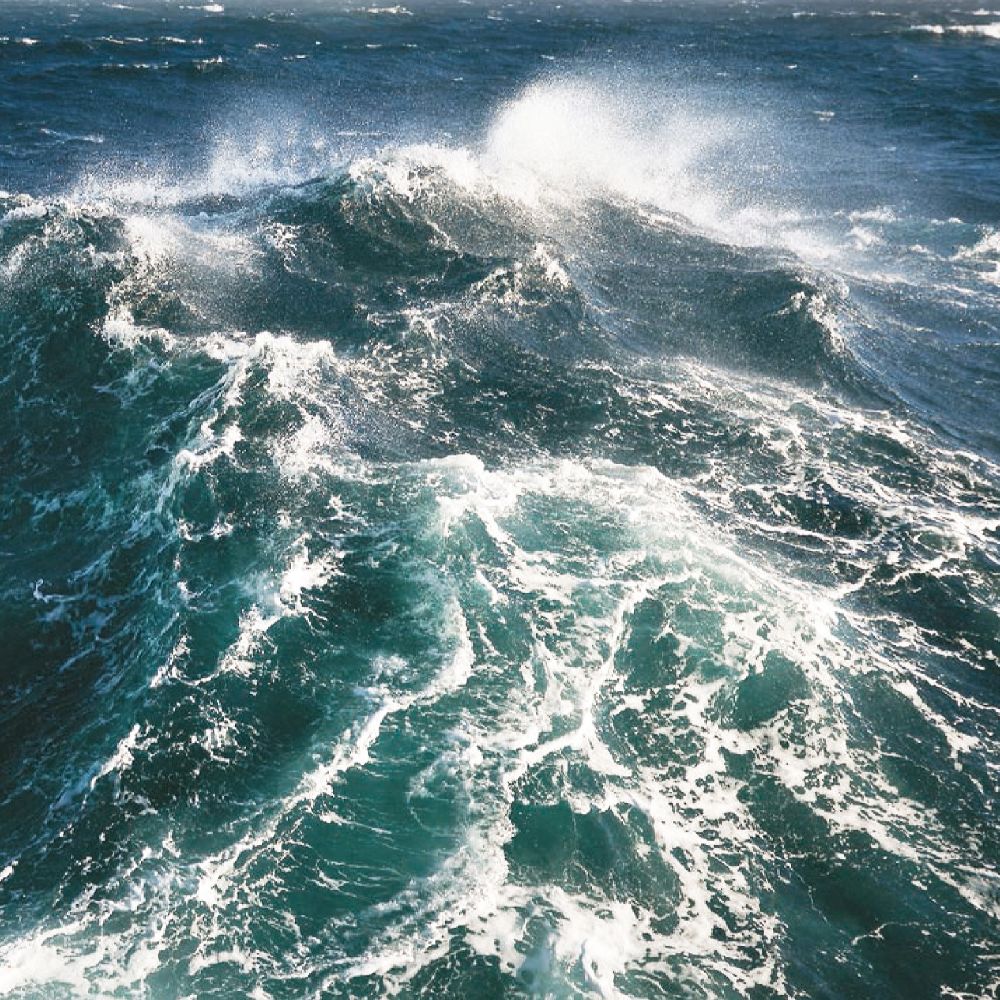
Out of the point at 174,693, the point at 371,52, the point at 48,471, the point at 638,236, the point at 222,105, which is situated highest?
the point at 371,52

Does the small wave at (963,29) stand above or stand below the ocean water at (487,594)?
above

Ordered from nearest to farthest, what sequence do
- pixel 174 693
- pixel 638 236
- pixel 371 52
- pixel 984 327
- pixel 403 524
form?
pixel 174 693 → pixel 403 524 → pixel 984 327 → pixel 638 236 → pixel 371 52

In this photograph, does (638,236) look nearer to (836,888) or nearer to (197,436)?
(197,436)

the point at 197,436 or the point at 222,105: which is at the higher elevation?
the point at 222,105

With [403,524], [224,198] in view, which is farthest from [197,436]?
[224,198]

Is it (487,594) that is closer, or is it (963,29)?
(487,594)

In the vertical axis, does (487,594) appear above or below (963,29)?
below

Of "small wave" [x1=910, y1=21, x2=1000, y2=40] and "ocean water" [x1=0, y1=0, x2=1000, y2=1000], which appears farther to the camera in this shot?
"small wave" [x1=910, y1=21, x2=1000, y2=40]

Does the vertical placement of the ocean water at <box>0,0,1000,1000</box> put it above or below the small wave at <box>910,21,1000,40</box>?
below
